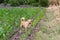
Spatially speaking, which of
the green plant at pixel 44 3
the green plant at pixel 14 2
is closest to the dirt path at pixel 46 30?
the green plant at pixel 44 3

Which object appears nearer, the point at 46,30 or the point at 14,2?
the point at 46,30

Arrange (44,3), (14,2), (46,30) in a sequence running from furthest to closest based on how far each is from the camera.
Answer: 1. (14,2)
2. (44,3)
3. (46,30)

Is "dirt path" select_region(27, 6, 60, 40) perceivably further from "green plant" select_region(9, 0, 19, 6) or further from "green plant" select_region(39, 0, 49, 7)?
"green plant" select_region(9, 0, 19, 6)

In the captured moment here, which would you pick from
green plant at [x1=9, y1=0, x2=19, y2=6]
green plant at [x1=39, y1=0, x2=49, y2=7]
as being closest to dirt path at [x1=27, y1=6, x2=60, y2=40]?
green plant at [x1=39, y1=0, x2=49, y2=7]

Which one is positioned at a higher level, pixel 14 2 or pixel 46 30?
pixel 46 30

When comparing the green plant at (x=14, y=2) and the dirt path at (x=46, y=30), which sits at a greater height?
the dirt path at (x=46, y=30)

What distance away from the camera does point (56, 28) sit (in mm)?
8047

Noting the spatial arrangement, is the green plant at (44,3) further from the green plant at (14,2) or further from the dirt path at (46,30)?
the dirt path at (46,30)

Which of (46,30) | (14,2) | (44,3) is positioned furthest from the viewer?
(14,2)

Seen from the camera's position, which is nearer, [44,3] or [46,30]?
[46,30]

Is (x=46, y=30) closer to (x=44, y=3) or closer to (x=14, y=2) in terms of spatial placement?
(x=44, y=3)

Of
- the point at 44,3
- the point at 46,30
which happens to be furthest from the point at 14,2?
the point at 46,30

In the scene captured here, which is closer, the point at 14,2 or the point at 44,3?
the point at 44,3

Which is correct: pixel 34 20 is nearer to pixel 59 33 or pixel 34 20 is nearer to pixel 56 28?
pixel 56 28
